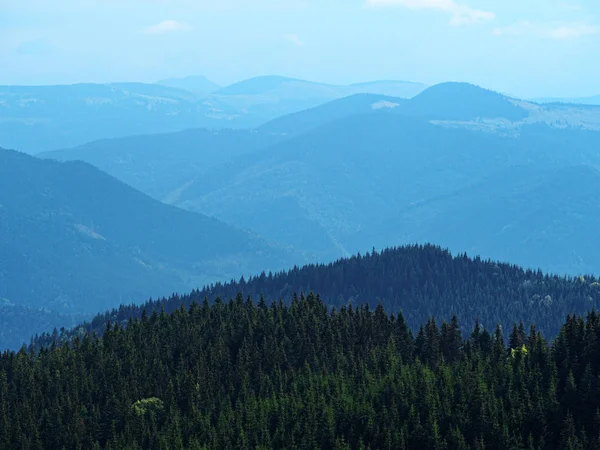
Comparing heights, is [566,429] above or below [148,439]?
above

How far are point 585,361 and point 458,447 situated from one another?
97.9 ft

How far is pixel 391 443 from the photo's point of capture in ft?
547

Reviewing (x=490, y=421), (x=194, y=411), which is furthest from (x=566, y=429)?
(x=194, y=411)

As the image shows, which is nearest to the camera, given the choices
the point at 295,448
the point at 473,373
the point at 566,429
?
the point at 566,429

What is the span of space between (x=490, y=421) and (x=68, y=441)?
76637 mm

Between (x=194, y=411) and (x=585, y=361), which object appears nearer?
(x=585, y=361)

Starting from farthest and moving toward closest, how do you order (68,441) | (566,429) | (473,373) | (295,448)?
(68,441) → (473,373) → (295,448) → (566,429)

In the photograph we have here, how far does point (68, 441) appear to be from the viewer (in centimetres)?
19812

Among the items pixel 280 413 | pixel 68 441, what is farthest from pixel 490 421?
pixel 68 441

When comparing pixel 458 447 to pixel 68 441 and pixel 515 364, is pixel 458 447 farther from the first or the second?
pixel 68 441

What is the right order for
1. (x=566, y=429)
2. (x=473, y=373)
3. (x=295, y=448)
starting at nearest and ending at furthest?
(x=566, y=429)
(x=295, y=448)
(x=473, y=373)

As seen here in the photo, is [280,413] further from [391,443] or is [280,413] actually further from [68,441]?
[68,441]

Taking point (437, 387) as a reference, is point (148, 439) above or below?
below

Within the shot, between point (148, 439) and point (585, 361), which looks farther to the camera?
point (148, 439)
